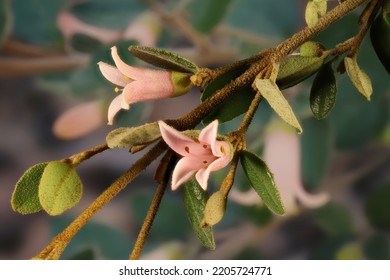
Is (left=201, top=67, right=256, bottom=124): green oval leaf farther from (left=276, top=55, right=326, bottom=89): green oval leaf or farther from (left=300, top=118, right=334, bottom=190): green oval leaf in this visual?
(left=300, top=118, right=334, bottom=190): green oval leaf

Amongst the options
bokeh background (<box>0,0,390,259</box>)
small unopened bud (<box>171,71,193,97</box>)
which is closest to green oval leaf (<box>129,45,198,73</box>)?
small unopened bud (<box>171,71,193,97</box>)

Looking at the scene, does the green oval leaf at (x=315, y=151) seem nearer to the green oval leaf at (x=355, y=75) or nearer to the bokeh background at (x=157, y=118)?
the bokeh background at (x=157, y=118)

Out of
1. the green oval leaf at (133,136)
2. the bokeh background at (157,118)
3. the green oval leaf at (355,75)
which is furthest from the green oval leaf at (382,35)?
the bokeh background at (157,118)

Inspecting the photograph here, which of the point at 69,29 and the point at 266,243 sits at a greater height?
the point at 69,29

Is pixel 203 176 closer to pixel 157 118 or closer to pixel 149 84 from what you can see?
pixel 149 84
